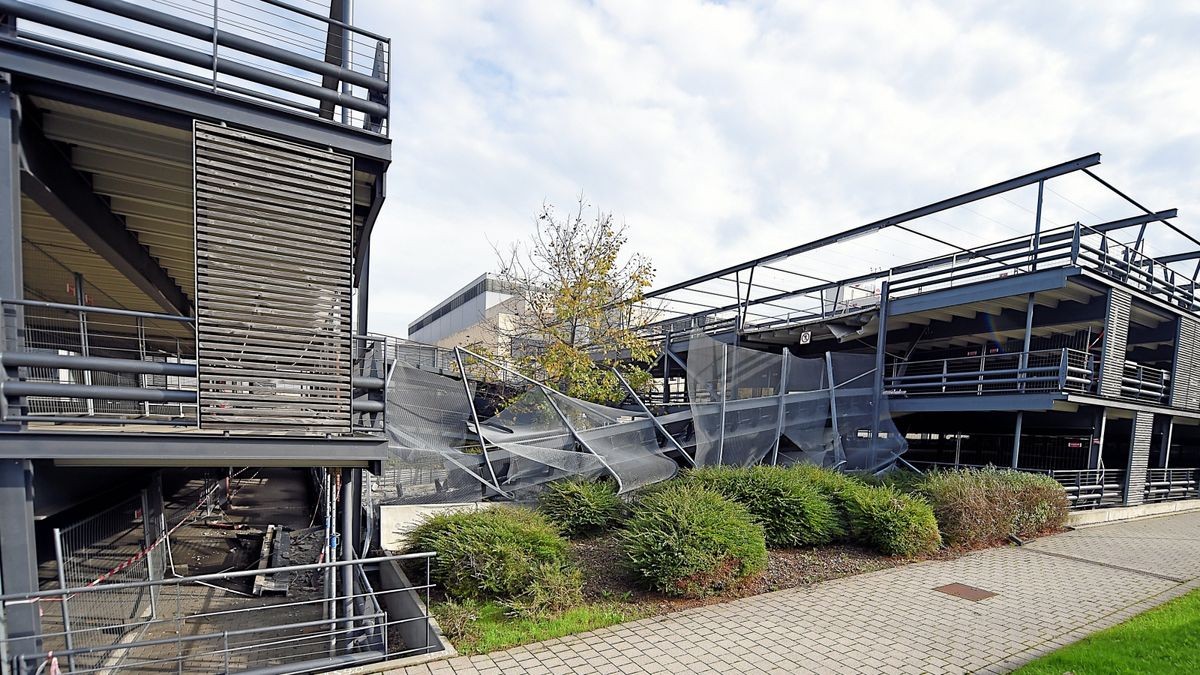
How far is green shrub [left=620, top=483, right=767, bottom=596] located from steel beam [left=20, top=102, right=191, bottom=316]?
6.79m

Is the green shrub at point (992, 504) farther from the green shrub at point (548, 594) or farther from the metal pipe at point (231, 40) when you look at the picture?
the metal pipe at point (231, 40)

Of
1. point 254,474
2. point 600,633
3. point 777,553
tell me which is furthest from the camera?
point 254,474

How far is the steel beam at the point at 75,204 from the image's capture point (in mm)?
4836

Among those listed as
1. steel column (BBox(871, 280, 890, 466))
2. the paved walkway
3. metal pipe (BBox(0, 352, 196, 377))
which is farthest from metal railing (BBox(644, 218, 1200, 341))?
metal pipe (BBox(0, 352, 196, 377))

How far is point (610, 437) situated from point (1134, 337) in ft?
52.9

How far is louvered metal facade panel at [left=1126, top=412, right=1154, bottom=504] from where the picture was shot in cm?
1327

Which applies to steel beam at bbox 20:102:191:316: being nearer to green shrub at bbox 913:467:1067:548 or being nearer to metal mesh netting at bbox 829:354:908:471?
green shrub at bbox 913:467:1067:548

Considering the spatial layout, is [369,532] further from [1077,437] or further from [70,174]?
[1077,437]

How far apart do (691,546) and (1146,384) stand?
14.2 metres

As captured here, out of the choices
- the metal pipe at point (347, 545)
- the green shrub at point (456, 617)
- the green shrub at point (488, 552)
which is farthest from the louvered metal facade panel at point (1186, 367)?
the metal pipe at point (347, 545)

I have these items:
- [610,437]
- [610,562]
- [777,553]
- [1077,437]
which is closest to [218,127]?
[610,562]

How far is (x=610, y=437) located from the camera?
9891 millimetres

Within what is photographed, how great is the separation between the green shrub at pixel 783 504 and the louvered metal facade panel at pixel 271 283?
550cm

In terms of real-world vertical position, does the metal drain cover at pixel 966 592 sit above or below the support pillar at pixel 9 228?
below
